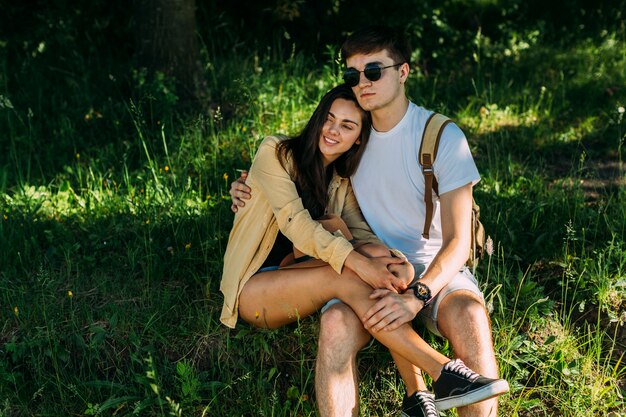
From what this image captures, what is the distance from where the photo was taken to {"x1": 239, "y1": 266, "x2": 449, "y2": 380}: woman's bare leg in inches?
142

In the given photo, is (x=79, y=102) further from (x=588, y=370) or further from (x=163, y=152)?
(x=588, y=370)

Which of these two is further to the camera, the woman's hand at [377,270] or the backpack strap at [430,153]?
the backpack strap at [430,153]

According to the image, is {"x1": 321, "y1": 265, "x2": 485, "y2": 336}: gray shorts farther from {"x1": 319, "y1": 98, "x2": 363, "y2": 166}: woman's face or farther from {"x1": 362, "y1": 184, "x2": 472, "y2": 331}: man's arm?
{"x1": 319, "y1": 98, "x2": 363, "y2": 166}: woman's face

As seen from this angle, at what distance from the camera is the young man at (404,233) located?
3596 millimetres

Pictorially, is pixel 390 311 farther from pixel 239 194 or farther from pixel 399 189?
pixel 239 194

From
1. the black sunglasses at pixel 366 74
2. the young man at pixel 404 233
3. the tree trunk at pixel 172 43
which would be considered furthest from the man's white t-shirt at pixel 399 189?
the tree trunk at pixel 172 43

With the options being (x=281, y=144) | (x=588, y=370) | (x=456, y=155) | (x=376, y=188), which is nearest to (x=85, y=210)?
(x=281, y=144)

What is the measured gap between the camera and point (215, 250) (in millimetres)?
4758

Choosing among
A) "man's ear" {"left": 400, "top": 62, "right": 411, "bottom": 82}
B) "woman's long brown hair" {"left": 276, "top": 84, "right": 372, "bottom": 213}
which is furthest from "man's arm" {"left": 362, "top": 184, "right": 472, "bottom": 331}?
"man's ear" {"left": 400, "top": 62, "right": 411, "bottom": 82}

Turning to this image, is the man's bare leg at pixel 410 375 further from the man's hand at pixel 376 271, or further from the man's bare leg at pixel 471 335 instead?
the man's hand at pixel 376 271

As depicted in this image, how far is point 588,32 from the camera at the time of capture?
775 cm

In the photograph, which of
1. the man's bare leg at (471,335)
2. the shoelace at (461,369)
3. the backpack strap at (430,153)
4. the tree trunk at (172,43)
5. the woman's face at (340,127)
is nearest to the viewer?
the shoelace at (461,369)

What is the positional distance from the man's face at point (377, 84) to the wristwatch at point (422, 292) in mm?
950

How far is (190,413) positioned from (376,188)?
4.83ft
